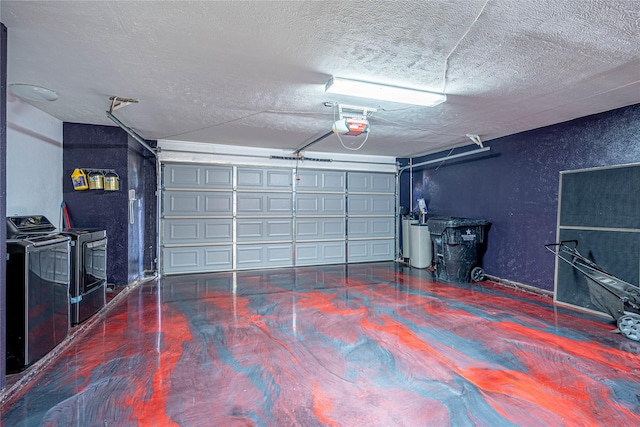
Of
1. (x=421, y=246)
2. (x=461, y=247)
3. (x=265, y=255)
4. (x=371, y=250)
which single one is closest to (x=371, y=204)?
(x=371, y=250)

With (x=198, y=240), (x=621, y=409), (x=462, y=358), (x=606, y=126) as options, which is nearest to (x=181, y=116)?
(x=198, y=240)

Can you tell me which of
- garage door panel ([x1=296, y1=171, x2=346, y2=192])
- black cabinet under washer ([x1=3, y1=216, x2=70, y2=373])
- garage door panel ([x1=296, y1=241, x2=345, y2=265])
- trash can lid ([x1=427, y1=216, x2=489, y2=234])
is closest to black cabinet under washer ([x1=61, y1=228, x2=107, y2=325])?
black cabinet under washer ([x1=3, y1=216, x2=70, y2=373])

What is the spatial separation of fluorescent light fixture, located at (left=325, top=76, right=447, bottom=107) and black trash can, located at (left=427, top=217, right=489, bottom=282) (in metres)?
2.53

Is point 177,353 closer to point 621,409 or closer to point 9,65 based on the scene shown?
point 9,65

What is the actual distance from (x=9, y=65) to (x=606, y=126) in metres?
5.99

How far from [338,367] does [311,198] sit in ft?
14.7

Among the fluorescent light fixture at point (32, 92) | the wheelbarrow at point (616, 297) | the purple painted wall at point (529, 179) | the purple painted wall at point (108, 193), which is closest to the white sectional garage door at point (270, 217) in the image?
the purple painted wall at point (108, 193)

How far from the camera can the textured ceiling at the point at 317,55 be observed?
1.89 meters

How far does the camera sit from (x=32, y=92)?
3.15m

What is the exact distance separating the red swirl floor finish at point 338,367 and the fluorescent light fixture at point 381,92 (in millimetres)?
2299

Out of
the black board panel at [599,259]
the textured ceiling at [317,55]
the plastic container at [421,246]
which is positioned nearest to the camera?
the textured ceiling at [317,55]

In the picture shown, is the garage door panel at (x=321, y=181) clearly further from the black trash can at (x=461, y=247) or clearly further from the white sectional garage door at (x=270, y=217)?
the black trash can at (x=461, y=247)

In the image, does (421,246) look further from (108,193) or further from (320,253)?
(108,193)

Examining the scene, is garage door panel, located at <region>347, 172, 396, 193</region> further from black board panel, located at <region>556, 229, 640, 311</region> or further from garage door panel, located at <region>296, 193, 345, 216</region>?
black board panel, located at <region>556, 229, 640, 311</region>
